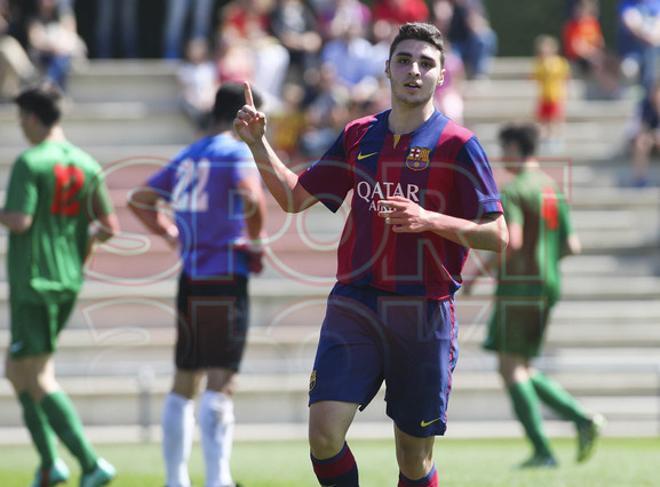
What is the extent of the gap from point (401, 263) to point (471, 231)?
349 mm

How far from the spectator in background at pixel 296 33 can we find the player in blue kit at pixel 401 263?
11094 millimetres

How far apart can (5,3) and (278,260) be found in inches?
264

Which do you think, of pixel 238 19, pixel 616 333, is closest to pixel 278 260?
pixel 616 333

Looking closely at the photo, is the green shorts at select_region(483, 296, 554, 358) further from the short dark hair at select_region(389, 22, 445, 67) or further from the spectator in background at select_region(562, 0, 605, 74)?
the spectator in background at select_region(562, 0, 605, 74)

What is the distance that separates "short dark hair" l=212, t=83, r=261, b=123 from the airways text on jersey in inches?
90.4

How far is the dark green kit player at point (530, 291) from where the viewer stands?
9.83m

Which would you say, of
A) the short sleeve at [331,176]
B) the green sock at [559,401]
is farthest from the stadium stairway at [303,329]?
the short sleeve at [331,176]

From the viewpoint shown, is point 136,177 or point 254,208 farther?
point 136,177

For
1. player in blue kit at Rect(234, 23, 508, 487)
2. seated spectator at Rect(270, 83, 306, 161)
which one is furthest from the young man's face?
seated spectator at Rect(270, 83, 306, 161)

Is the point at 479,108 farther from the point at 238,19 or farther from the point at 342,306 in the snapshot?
the point at 342,306

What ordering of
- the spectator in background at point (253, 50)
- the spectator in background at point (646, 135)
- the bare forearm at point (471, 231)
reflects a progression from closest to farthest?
the bare forearm at point (471, 231) < the spectator in background at point (646, 135) < the spectator in background at point (253, 50)

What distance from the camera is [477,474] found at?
30.5 feet

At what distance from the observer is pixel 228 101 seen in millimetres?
8141

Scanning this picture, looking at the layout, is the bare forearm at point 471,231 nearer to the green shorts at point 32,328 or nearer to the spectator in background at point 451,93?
the green shorts at point 32,328
